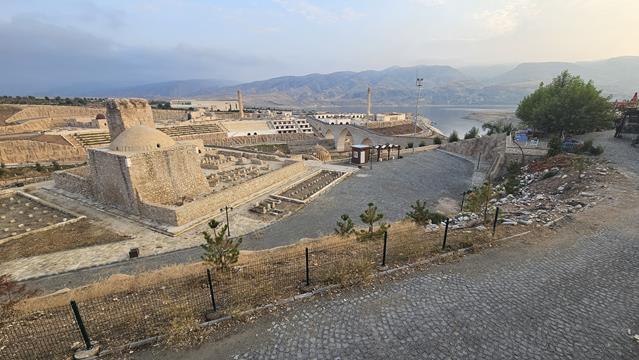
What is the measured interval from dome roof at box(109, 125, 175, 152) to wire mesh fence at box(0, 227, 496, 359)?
1335 centimetres

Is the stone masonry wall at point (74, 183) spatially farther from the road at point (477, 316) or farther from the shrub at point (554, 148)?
the shrub at point (554, 148)

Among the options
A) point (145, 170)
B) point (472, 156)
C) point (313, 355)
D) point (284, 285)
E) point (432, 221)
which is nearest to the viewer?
point (313, 355)

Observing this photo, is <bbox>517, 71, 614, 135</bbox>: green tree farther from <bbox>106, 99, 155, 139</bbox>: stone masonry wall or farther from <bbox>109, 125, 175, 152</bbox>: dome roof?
<bbox>106, 99, 155, 139</bbox>: stone masonry wall

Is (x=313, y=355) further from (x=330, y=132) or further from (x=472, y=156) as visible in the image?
(x=330, y=132)

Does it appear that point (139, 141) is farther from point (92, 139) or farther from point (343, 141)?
point (343, 141)

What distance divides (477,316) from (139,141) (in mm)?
20563

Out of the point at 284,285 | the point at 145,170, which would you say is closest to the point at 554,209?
the point at 284,285

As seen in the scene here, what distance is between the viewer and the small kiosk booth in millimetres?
32812

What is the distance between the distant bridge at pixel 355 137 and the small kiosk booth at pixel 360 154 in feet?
42.8

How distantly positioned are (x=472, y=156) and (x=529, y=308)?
3397 cm

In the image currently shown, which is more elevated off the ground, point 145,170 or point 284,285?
point 145,170

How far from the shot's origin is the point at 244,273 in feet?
28.0

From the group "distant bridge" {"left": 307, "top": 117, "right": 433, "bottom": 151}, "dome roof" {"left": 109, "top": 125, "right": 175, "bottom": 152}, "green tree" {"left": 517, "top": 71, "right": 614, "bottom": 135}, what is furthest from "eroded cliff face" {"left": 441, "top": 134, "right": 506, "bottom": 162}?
"dome roof" {"left": 109, "top": 125, "right": 175, "bottom": 152}

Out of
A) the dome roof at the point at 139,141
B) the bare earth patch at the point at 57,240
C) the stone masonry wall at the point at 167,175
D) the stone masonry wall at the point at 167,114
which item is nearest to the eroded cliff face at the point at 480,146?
the stone masonry wall at the point at 167,175
